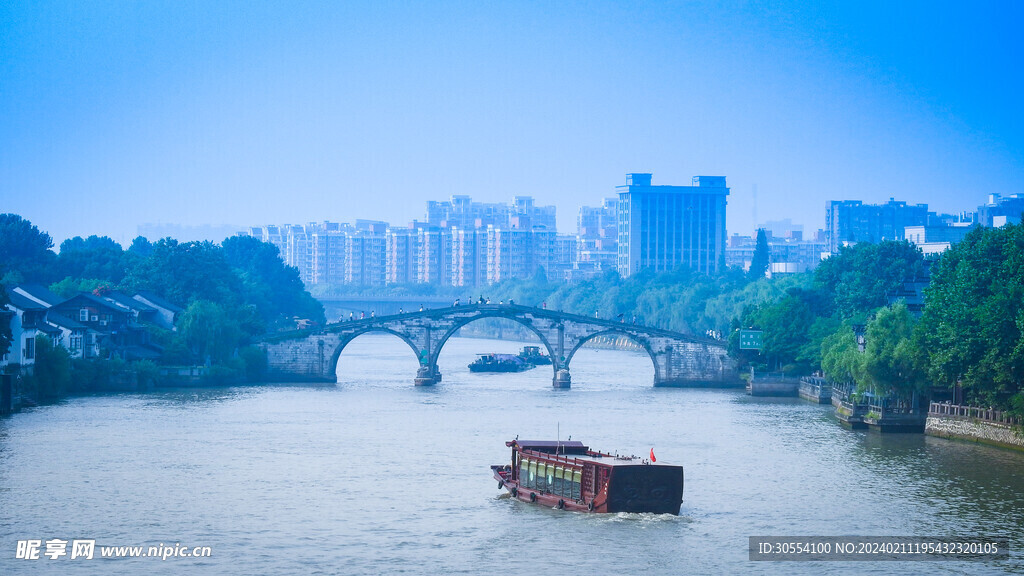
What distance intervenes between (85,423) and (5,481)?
15038mm

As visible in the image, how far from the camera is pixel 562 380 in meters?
86.4

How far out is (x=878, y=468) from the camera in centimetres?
4900

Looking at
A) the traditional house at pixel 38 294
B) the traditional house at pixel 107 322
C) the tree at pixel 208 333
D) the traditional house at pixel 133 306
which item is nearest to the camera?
the traditional house at pixel 38 294

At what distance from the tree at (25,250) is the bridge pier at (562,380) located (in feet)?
119

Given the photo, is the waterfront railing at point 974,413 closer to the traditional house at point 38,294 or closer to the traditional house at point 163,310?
the traditional house at point 38,294

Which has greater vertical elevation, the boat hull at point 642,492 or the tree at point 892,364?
the tree at point 892,364

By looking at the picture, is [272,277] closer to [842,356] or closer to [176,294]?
[176,294]

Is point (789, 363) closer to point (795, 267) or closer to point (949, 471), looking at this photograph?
point (949, 471)

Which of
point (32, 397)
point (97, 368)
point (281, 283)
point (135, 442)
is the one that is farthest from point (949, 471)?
point (281, 283)

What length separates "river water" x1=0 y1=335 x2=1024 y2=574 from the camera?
34.6 metres

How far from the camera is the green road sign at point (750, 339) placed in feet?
280

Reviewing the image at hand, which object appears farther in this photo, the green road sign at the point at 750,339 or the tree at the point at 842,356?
the green road sign at the point at 750,339

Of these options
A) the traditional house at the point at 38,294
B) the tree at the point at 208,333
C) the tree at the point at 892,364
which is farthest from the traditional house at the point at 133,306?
the tree at the point at 892,364

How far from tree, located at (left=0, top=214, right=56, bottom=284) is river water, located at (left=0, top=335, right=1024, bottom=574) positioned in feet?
104
